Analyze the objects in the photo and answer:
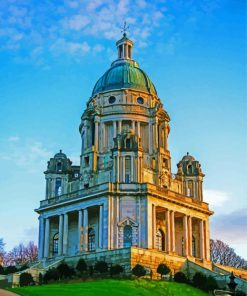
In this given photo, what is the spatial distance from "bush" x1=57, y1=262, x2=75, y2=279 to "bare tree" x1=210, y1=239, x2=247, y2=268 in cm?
5328

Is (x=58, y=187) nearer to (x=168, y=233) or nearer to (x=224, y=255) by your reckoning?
(x=168, y=233)

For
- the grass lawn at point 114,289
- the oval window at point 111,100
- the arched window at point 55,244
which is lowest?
the grass lawn at point 114,289

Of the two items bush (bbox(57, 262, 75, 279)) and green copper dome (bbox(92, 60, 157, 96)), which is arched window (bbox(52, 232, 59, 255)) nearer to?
bush (bbox(57, 262, 75, 279))

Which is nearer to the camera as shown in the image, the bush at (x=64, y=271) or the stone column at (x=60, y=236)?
the bush at (x=64, y=271)

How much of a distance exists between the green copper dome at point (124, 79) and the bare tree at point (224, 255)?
125 feet

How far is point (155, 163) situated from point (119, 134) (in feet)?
27.5

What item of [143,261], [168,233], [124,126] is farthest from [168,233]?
[124,126]

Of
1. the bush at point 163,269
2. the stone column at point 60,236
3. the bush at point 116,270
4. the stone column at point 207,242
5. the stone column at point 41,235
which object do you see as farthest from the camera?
the stone column at point 207,242

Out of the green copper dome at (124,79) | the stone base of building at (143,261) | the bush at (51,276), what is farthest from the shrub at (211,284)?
the green copper dome at (124,79)

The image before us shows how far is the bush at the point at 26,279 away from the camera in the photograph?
61031mm

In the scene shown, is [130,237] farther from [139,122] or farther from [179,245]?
[139,122]

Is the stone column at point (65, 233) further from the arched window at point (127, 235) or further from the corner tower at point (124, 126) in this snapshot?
the arched window at point (127, 235)

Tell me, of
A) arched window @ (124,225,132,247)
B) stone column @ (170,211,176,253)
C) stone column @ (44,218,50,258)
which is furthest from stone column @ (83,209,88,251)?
stone column @ (170,211,176,253)

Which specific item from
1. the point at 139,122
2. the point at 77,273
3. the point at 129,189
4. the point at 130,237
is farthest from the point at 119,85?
the point at 77,273
